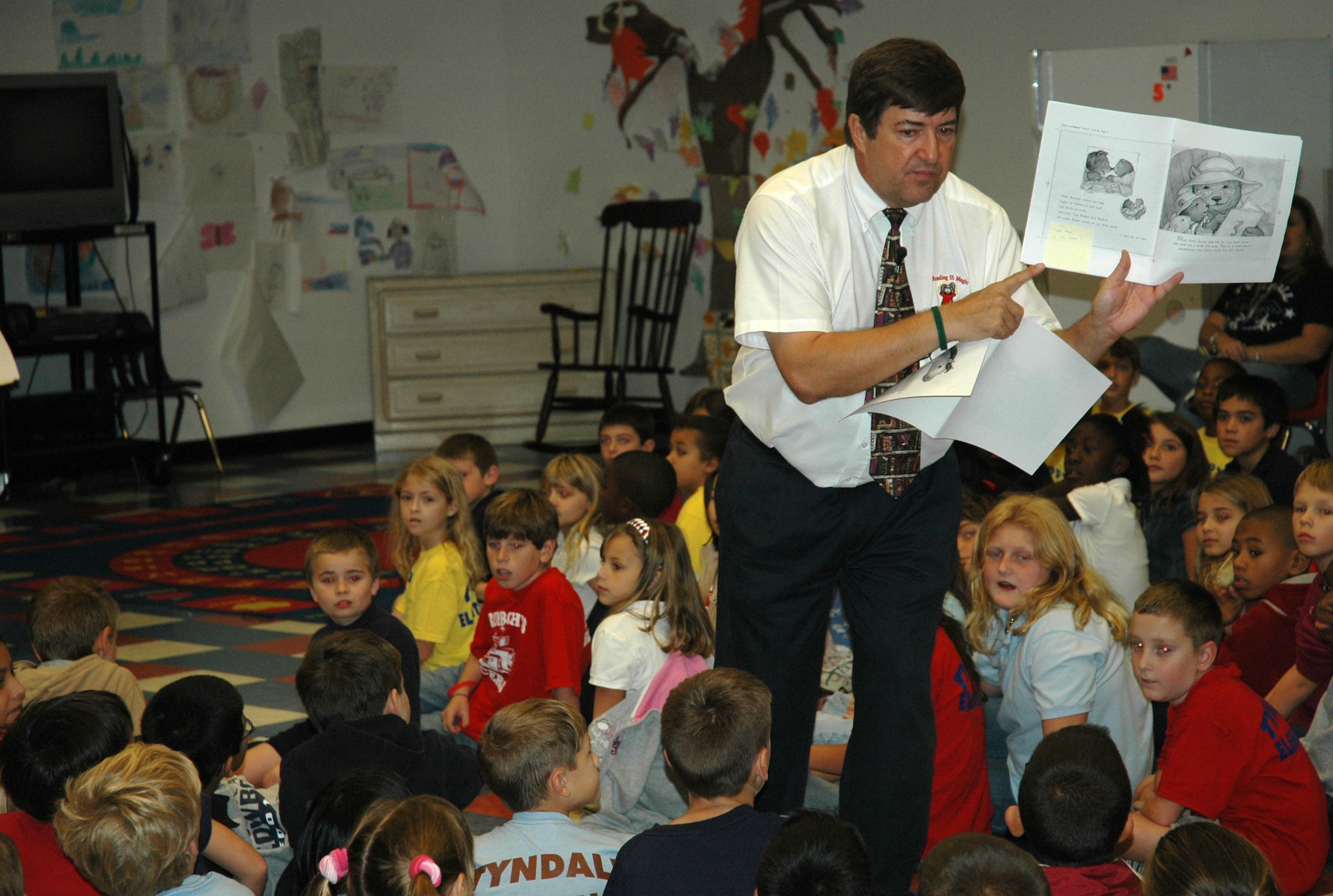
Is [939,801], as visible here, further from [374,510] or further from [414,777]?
[374,510]

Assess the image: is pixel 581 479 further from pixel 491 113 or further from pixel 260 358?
pixel 491 113

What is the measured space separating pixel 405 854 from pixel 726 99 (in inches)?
294

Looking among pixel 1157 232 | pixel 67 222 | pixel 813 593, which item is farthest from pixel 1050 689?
pixel 67 222

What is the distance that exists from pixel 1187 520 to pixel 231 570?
12.2 ft

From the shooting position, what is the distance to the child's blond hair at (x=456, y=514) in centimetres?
391

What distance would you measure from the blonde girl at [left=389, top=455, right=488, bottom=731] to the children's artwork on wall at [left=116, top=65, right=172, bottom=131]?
5.43 metres

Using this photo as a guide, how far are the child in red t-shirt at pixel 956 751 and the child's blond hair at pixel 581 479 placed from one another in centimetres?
141

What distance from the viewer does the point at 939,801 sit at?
8.81 ft

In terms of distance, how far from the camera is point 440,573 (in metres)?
3.88

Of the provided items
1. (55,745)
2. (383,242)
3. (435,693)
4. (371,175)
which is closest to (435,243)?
(383,242)

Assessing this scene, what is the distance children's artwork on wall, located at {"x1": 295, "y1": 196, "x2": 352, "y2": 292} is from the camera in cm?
916

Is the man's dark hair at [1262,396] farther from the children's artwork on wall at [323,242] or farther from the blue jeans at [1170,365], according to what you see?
the children's artwork on wall at [323,242]

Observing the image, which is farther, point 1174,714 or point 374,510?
point 374,510

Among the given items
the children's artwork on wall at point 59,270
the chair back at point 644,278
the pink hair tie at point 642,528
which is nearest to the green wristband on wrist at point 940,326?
the pink hair tie at point 642,528
